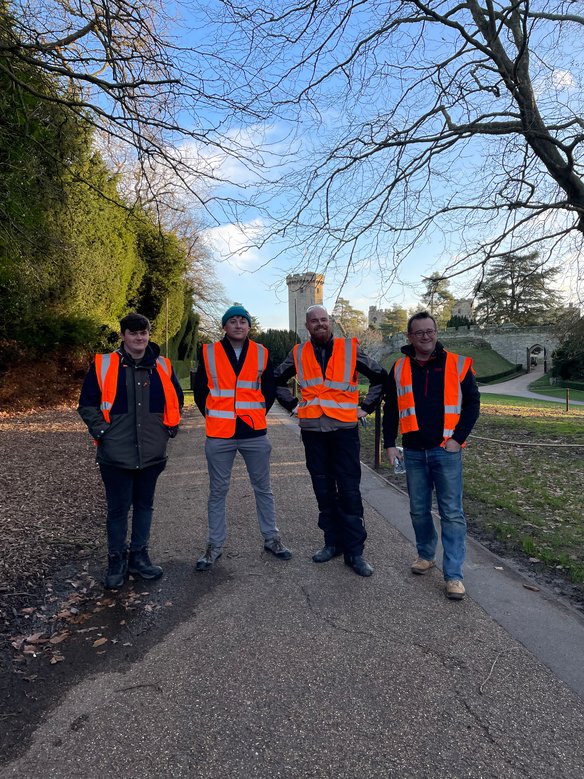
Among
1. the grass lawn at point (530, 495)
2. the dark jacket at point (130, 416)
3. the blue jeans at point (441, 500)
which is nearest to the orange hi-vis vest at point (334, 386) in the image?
the blue jeans at point (441, 500)

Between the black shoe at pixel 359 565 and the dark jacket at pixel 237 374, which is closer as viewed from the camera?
the black shoe at pixel 359 565

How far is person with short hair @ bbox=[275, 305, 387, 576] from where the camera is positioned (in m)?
3.98

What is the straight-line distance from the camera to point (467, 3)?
23.5 ft

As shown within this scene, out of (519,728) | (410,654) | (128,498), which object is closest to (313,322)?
(128,498)

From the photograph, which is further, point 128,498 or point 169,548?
point 169,548

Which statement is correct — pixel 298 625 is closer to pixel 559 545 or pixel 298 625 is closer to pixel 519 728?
pixel 519 728

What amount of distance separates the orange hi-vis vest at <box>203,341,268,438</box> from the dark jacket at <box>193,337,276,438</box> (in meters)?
0.03

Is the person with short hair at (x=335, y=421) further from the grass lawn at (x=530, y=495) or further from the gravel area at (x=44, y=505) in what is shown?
the gravel area at (x=44, y=505)

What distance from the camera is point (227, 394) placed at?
13.5 feet

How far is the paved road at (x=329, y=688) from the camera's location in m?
2.04

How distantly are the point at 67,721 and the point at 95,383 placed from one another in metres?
2.13

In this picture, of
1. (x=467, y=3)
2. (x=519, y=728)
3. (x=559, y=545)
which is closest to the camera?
(x=519, y=728)

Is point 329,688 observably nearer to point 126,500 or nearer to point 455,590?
point 455,590

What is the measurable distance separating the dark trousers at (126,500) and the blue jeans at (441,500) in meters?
1.97
